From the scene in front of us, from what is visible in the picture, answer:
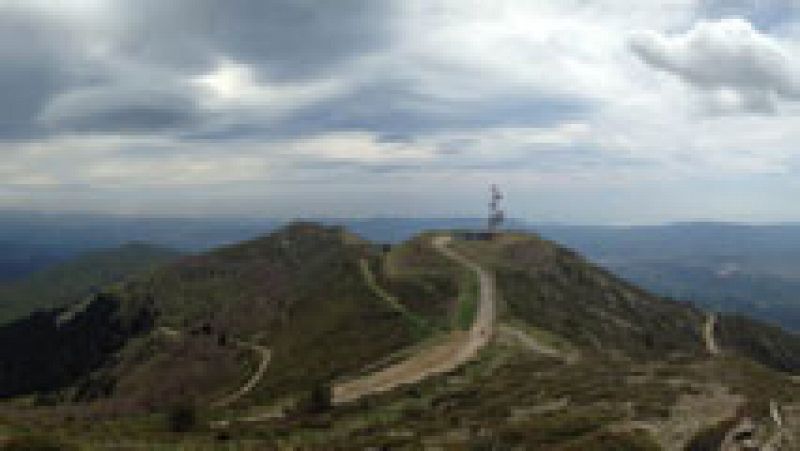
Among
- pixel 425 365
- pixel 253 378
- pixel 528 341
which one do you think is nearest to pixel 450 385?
pixel 425 365

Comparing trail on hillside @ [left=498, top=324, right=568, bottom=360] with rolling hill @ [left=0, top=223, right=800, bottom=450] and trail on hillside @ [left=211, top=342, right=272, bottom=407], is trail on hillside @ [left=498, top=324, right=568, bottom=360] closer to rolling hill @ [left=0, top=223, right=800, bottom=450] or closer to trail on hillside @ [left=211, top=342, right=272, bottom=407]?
rolling hill @ [left=0, top=223, right=800, bottom=450]

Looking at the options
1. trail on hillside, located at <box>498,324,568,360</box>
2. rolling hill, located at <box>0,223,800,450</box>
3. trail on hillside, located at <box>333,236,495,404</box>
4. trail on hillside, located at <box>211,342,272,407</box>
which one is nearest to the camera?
rolling hill, located at <box>0,223,800,450</box>

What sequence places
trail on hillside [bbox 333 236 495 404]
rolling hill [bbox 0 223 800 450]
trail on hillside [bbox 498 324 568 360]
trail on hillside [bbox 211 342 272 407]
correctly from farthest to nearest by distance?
trail on hillside [bbox 211 342 272 407] < trail on hillside [bbox 498 324 568 360] < trail on hillside [bbox 333 236 495 404] < rolling hill [bbox 0 223 800 450]

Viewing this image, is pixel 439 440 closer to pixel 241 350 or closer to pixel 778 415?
pixel 778 415

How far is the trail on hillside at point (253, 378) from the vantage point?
132525 millimetres

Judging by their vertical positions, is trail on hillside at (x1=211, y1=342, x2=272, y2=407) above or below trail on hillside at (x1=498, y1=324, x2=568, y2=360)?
below

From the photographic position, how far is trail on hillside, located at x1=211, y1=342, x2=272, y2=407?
435 ft

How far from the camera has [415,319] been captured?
494 feet

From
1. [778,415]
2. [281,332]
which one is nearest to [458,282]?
[281,332]

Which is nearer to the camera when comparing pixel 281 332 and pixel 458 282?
pixel 458 282

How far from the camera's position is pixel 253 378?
15462 cm

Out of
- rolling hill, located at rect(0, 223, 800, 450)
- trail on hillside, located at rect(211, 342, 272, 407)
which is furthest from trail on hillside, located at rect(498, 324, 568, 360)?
trail on hillside, located at rect(211, 342, 272, 407)

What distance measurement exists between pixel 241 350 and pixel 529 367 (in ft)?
361

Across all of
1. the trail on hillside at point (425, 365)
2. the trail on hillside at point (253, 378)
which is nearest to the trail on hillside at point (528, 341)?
the trail on hillside at point (425, 365)
